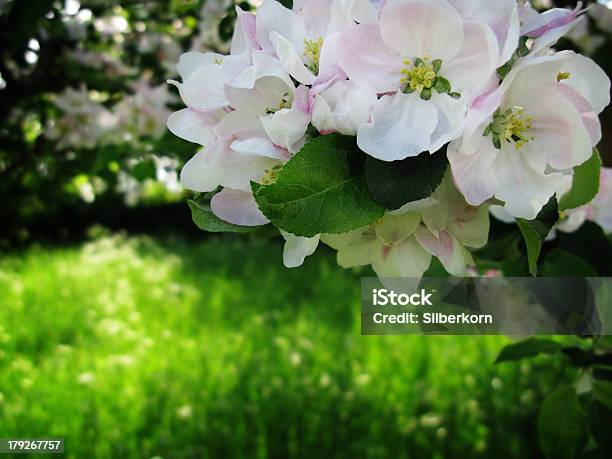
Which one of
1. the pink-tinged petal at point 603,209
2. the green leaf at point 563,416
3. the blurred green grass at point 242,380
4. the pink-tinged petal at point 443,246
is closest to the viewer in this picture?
the pink-tinged petal at point 443,246

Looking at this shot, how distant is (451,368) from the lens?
2146 mm

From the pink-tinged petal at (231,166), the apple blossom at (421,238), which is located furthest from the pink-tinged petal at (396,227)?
the pink-tinged petal at (231,166)

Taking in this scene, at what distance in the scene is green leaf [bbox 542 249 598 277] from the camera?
0.79 metres

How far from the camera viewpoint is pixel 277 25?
51 centimetres

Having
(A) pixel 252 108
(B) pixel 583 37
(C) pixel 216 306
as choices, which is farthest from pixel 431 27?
(C) pixel 216 306

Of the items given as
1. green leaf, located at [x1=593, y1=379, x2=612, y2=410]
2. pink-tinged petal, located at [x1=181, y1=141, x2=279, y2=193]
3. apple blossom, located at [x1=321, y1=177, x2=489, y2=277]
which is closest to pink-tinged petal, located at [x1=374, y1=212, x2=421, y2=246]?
apple blossom, located at [x1=321, y1=177, x2=489, y2=277]

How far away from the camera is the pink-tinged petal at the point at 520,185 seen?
470mm

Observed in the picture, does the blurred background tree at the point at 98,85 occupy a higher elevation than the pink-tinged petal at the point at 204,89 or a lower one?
higher

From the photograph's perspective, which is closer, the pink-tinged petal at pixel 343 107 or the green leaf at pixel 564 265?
the pink-tinged petal at pixel 343 107

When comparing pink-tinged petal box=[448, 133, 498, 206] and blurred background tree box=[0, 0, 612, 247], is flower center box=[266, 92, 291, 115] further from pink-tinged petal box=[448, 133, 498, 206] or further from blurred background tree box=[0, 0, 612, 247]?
blurred background tree box=[0, 0, 612, 247]

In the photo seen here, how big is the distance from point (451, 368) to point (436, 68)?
180 cm

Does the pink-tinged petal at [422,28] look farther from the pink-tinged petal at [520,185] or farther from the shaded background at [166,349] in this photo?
the shaded background at [166,349]

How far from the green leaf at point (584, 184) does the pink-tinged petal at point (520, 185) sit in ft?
0.32

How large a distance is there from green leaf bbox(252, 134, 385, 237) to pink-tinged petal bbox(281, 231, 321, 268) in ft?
0.13
